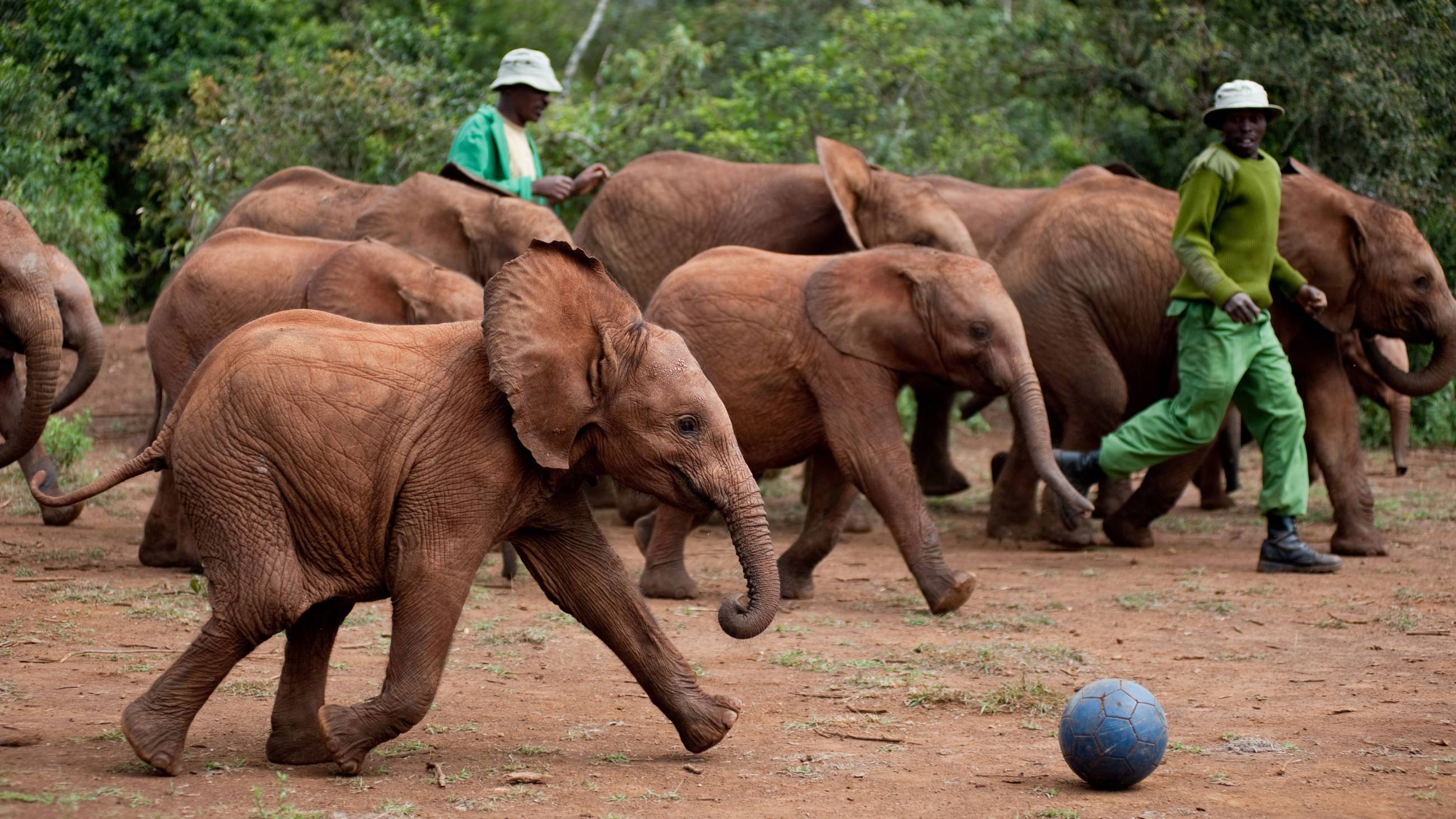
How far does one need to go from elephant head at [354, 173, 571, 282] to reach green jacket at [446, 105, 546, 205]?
1.40 ft

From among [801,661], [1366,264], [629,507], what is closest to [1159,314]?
[1366,264]

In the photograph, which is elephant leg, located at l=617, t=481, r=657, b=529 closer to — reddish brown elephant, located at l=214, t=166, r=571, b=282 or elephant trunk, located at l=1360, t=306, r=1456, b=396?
reddish brown elephant, located at l=214, t=166, r=571, b=282

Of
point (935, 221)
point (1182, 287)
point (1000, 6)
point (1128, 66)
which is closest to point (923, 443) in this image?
point (935, 221)

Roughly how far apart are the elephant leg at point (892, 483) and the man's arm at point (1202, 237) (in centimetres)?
215

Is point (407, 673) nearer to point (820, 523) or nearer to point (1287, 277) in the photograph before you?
point (820, 523)

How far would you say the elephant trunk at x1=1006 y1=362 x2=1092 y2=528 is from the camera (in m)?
8.30

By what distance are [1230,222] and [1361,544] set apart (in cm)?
224

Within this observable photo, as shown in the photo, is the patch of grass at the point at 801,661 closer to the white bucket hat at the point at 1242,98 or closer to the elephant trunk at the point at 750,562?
the elephant trunk at the point at 750,562

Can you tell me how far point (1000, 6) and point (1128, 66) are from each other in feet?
23.2

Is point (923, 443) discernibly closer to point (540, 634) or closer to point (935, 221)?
point (935, 221)

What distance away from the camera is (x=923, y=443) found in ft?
42.2

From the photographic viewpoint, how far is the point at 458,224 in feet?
33.2

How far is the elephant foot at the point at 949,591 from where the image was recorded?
8242mm

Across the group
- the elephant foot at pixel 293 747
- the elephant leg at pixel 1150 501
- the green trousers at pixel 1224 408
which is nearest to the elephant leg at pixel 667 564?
the green trousers at pixel 1224 408
